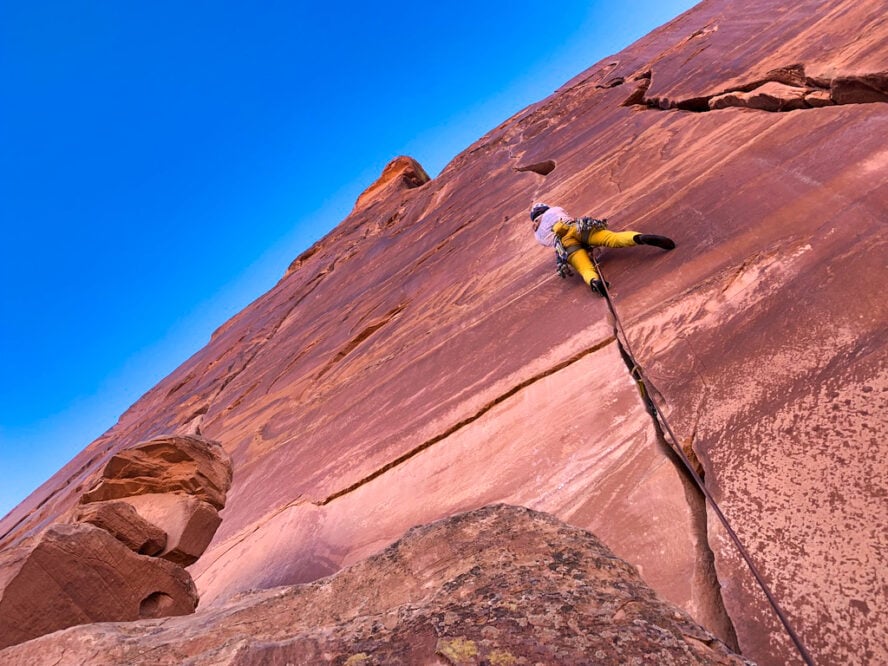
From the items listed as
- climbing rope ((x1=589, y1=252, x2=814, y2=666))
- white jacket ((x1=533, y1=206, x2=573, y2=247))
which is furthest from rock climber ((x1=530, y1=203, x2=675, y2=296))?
white jacket ((x1=533, y1=206, x2=573, y2=247))

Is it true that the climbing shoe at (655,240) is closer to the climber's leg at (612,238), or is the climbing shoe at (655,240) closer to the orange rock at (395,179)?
the climber's leg at (612,238)

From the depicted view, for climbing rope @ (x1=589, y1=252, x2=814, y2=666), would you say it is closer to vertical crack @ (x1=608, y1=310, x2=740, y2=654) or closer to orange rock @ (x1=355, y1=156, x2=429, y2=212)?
vertical crack @ (x1=608, y1=310, x2=740, y2=654)

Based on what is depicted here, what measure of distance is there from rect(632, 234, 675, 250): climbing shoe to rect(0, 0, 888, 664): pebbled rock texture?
14 centimetres

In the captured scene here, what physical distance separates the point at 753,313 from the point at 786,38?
4.97m

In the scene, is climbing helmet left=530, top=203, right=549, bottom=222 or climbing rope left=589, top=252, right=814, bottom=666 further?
climbing helmet left=530, top=203, right=549, bottom=222

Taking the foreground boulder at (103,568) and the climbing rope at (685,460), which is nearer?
the climbing rope at (685,460)

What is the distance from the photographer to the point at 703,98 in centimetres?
718

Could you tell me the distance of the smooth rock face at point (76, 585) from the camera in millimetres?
3629

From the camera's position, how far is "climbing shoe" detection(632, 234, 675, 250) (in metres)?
4.90

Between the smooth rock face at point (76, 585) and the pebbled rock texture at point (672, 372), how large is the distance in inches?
31.5

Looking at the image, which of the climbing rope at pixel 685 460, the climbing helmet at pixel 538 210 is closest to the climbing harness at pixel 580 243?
the climbing rope at pixel 685 460

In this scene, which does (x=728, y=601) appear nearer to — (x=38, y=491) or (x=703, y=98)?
(x=703, y=98)

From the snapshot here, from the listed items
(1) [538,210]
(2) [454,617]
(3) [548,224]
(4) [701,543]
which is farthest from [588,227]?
(2) [454,617]

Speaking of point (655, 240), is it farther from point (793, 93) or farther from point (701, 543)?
point (701, 543)
